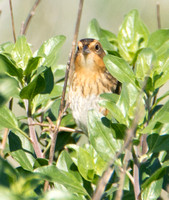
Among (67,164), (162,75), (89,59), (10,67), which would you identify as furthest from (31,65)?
(89,59)

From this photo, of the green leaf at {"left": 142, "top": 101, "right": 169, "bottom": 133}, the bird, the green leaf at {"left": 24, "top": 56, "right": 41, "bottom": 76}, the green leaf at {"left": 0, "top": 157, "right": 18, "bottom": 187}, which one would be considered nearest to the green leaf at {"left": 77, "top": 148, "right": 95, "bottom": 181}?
the green leaf at {"left": 142, "top": 101, "right": 169, "bottom": 133}

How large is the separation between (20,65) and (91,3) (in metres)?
4.03

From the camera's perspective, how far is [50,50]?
2.50 meters

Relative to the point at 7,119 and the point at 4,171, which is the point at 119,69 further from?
the point at 4,171

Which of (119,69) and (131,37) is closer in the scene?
(119,69)

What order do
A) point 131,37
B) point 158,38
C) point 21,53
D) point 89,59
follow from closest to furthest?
1. point 21,53
2. point 158,38
3. point 131,37
4. point 89,59

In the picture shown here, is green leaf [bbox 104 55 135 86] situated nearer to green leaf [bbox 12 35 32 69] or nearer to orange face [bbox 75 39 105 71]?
green leaf [bbox 12 35 32 69]

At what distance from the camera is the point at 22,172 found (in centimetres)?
221

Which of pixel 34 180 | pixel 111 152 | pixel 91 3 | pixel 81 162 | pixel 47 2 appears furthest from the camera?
pixel 91 3

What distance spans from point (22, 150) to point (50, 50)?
0.55 metres

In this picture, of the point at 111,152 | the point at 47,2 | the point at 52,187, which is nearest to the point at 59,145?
the point at 52,187

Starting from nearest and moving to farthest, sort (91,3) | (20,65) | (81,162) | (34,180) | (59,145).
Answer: (34,180) → (81,162) → (20,65) → (59,145) → (91,3)

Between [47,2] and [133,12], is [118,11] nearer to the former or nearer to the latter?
[47,2]

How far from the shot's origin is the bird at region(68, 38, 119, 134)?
11.7ft
